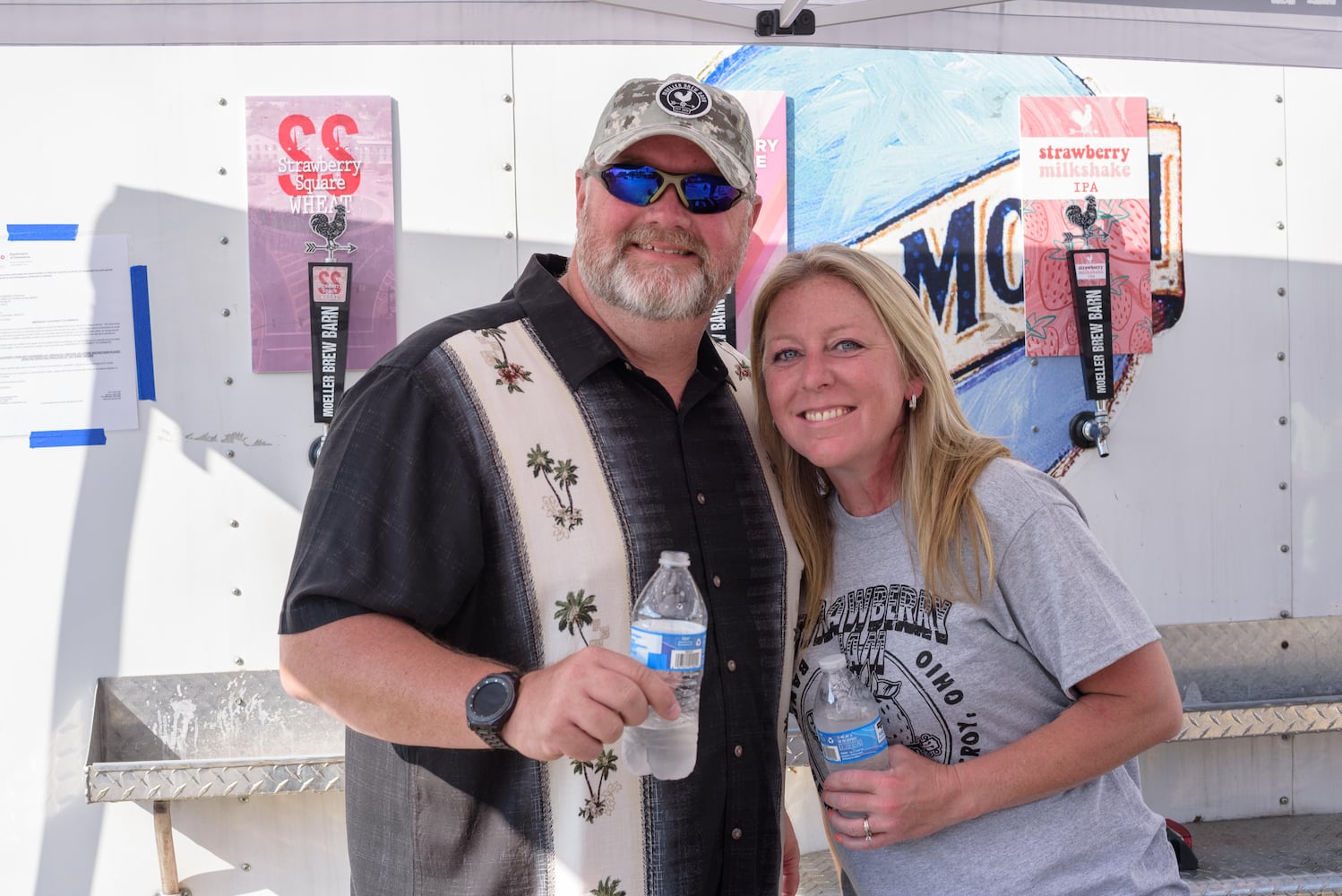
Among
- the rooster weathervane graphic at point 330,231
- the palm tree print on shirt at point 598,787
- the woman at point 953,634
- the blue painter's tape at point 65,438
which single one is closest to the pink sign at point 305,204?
the rooster weathervane graphic at point 330,231

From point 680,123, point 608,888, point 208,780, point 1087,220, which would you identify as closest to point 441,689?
point 608,888

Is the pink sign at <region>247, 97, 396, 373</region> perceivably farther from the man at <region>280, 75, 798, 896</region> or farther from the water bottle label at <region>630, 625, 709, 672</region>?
the water bottle label at <region>630, 625, 709, 672</region>

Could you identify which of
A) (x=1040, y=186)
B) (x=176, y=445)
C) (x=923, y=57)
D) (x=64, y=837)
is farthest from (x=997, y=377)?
(x=64, y=837)

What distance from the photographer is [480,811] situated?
1.64 m

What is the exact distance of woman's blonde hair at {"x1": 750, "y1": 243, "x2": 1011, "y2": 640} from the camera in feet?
5.79

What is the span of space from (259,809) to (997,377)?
9.33 feet

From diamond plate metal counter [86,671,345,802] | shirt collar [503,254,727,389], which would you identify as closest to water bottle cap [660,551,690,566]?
shirt collar [503,254,727,389]

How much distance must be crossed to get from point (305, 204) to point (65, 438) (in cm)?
102

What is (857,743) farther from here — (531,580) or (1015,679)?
(531,580)

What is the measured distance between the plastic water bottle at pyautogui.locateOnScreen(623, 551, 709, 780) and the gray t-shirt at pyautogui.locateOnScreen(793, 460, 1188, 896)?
1.28 ft

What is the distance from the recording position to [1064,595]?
1688 mm

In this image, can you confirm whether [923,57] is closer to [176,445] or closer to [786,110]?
[786,110]

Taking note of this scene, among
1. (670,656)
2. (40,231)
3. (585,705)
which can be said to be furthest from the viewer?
(40,231)

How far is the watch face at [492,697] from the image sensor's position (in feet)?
4.28
